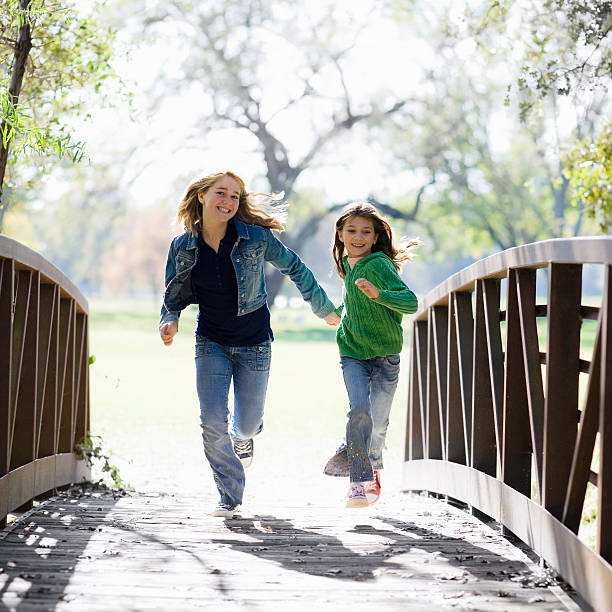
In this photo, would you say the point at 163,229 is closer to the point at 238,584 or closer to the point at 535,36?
the point at 535,36

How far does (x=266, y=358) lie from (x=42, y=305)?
1369mm

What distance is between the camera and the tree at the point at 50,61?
6012mm

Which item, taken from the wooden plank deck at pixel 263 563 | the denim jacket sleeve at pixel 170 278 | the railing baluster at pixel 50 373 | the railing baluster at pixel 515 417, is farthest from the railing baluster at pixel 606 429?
the railing baluster at pixel 50 373

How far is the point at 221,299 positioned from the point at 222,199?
1.60 feet

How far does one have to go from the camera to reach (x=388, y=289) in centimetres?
→ 484

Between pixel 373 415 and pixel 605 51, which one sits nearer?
pixel 373 415

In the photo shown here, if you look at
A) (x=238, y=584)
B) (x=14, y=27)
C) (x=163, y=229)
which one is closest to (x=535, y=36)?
(x=14, y=27)

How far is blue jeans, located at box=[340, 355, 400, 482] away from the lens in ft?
15.8

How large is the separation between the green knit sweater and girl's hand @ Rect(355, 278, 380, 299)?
286 millimetres

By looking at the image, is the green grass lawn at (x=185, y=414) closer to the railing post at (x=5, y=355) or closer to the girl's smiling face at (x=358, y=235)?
A: the girl's smiling face at (x=358, y=235)

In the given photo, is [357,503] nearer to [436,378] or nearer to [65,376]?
[436,378]

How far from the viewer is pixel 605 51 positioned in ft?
26.7

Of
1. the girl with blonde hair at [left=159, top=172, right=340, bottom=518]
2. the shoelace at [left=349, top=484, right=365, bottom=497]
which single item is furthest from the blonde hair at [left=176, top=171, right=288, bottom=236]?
the shoelace at [left=349, top=484, right=365, bottom=497]

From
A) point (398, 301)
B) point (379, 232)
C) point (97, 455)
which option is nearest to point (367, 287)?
point (398, 301)
